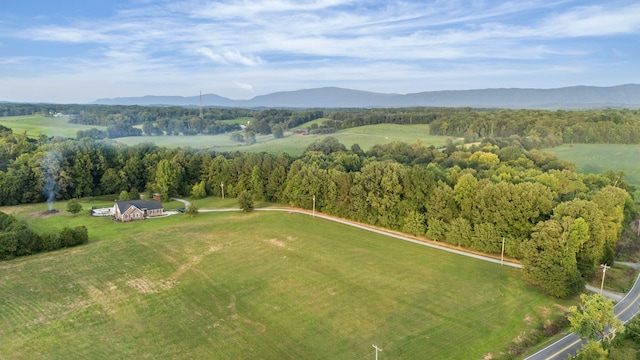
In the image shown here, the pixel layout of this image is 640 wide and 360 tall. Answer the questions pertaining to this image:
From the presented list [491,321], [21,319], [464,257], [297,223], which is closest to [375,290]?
[491,321]

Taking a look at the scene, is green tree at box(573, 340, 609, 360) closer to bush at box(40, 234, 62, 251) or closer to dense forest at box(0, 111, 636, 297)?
dense forest at box(0, 111, 636, 297)

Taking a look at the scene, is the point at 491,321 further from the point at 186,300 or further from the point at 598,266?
the point at 186,300

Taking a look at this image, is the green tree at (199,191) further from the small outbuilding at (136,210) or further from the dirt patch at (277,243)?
the dirt patch at (277,243)

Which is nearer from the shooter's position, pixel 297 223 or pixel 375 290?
pixel 375 290

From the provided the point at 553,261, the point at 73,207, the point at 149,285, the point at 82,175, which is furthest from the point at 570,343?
the point at 82,175

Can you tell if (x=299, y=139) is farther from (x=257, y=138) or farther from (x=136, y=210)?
(x=136, y=210)

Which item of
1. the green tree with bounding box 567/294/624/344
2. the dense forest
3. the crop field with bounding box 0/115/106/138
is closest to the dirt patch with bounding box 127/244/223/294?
the dense forest
